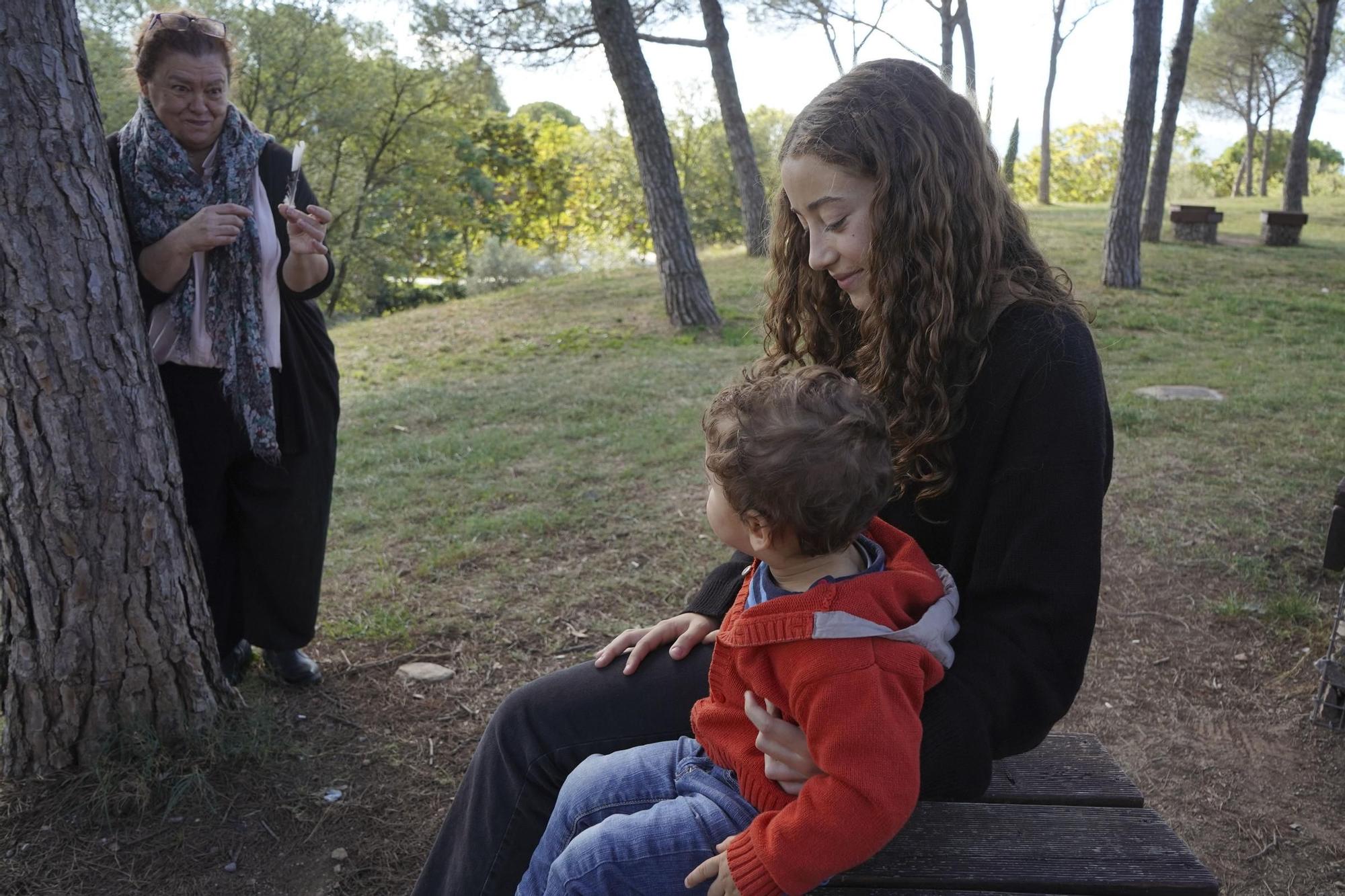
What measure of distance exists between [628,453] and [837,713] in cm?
448

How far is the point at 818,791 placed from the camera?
1.25 meters

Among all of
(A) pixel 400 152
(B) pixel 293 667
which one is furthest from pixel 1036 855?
(A) pixel 400 152

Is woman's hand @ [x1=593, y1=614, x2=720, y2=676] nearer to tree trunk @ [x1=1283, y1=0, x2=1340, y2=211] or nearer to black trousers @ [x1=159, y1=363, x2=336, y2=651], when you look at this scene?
black trousers @ [x1=159, y1=363, x2=336, y2=651]

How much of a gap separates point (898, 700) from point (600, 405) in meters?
5.63

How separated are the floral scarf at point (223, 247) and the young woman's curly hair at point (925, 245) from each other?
168cm

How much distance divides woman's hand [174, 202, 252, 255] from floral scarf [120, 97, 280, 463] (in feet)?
0.23

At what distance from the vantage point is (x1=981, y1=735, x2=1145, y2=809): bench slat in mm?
1604

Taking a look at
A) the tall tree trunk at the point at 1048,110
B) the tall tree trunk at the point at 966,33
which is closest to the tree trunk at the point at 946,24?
the tall tree trunk at the point at 966,33

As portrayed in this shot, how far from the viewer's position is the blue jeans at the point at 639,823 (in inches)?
56.7

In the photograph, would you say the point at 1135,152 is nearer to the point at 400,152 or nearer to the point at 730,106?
the point at 730,106

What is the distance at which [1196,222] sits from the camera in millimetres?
13844

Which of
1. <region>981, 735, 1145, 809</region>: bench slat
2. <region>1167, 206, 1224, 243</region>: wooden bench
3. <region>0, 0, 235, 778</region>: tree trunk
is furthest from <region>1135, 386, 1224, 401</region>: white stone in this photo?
<region>1167, 206, 1224, 243</region>: wooden bench

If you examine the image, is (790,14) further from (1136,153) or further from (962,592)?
(962,592)

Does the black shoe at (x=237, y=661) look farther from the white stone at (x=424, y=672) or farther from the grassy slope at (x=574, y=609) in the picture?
the white stone at (x=424, y=672)
